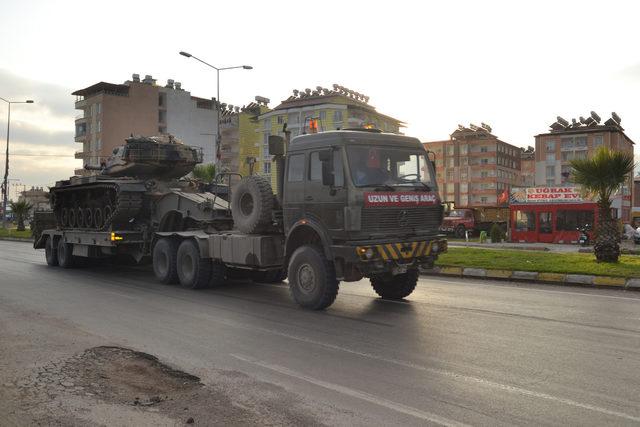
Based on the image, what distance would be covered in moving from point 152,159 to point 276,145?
6.70 m

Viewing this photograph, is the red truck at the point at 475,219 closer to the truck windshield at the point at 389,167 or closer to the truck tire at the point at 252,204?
the truck tire at the point at 252,204

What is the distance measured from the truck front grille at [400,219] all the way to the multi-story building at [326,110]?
212ft

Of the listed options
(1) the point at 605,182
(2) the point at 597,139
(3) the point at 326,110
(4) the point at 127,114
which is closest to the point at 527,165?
(2) the point at 597,139

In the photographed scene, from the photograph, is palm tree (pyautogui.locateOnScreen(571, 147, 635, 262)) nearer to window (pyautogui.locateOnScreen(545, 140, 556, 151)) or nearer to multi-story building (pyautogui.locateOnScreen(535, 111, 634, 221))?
multi-story building (pyautogui.locateOnScreen(535, 111, 634, 221))

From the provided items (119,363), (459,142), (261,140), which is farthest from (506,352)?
(459,142)

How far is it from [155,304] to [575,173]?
11.9m

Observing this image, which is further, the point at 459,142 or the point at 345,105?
the point at 459,142

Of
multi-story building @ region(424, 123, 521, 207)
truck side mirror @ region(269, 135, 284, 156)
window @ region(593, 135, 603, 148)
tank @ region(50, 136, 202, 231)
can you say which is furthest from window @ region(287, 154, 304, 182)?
multi-story building @ region(424, 123, 521, 207)

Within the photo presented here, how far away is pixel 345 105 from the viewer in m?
75.7

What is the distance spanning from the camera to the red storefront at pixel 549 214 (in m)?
32.8

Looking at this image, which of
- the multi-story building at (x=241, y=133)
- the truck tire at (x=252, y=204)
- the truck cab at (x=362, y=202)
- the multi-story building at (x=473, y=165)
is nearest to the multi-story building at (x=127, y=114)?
the multi-story building at (x=241, y=133)

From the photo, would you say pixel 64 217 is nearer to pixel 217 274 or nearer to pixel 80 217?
pixel 80 217

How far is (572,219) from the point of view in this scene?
109 feet

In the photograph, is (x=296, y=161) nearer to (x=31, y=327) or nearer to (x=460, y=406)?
(x=31, y=327)
